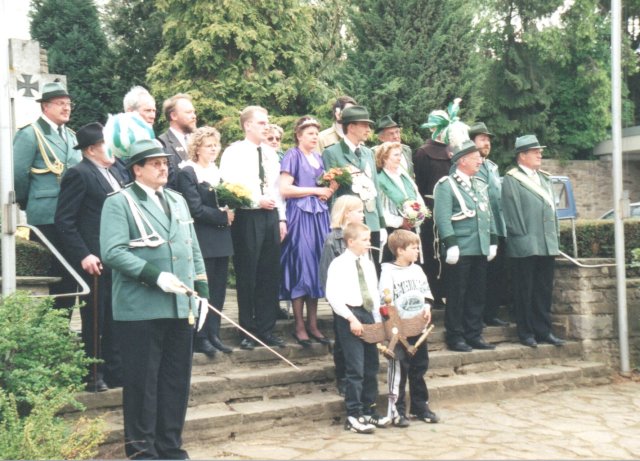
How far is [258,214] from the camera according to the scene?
266 inches

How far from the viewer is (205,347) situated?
650 cm

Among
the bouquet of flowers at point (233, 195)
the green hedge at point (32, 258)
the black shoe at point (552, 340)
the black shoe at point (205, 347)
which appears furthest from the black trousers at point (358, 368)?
the black shoe at point (552, 340)

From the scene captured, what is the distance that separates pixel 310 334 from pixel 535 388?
2230 millimetres

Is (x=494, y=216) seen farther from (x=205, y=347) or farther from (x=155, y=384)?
(x=155, y=384)

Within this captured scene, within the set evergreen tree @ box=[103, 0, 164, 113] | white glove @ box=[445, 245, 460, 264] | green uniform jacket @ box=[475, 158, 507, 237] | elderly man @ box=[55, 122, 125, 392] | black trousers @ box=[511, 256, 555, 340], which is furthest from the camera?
evergreen tree @ box=[103, 0, 164, 113]

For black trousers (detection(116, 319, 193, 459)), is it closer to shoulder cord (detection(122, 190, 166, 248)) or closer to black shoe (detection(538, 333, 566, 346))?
shoulder cord (detection(122, 190, 166, 248))

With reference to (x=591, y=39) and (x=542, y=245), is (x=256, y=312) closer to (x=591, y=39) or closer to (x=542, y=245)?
(x=542, y=245)

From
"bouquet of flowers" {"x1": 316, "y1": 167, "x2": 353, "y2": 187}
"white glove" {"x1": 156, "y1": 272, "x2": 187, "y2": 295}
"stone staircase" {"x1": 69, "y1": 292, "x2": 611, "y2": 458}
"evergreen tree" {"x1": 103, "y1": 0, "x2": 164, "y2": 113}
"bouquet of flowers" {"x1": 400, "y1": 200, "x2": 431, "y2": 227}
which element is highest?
"evergreen tree" {"x1": 103, "y1": 0, "x2": 164, "y2": 113}

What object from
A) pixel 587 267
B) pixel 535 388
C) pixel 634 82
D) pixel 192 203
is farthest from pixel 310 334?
pixel 634 82

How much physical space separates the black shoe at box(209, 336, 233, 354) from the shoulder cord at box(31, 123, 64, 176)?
181cm

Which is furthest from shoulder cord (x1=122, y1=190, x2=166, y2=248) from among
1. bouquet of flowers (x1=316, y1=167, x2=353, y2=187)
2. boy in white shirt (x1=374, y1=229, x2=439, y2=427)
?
bouquet of flowers (x1=316, y1=167, x2=353, y2=187)

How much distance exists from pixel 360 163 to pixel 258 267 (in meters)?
1.33

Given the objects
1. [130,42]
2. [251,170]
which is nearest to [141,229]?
[251,170]

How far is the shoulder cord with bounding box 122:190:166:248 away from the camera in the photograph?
4.87 meters
